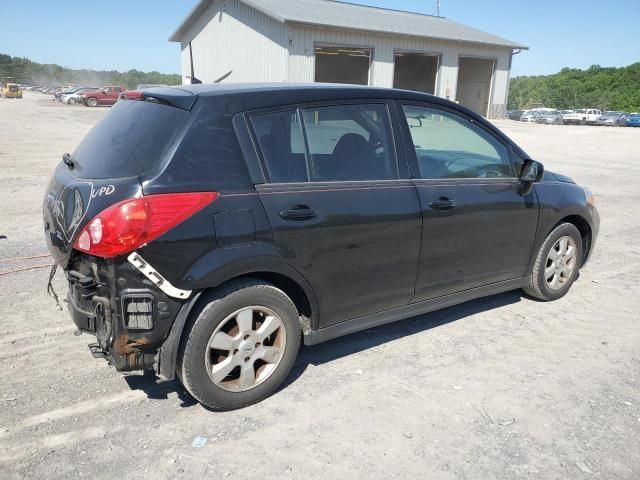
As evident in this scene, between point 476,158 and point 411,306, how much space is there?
→ 4.18 ft

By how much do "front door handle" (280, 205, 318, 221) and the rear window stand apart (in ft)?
2.41

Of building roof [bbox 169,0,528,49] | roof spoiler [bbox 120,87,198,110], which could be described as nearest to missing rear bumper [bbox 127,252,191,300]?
roof spoiler [bbox 120,87,198,110]

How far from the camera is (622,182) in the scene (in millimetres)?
12273

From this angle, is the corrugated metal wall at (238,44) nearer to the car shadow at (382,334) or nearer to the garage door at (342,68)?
the garage door at (342,68)

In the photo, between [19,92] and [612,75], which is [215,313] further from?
[612,75]

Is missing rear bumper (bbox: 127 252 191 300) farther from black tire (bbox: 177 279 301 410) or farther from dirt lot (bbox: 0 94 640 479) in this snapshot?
dirt lot (bbox: 0 94 640 479)

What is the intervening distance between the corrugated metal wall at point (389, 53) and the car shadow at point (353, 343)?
70.9 ft

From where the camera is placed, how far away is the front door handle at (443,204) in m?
3.71

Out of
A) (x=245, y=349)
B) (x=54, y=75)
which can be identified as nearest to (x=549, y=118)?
(x=245, y=349)

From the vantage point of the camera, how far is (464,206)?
12.7 ft

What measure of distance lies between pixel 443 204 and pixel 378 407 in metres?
1.43

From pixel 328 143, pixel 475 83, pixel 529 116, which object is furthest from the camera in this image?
pixel 529 116

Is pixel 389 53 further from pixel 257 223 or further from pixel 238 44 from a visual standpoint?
pixel 257 223

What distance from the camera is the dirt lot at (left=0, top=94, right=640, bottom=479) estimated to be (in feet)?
8.93
